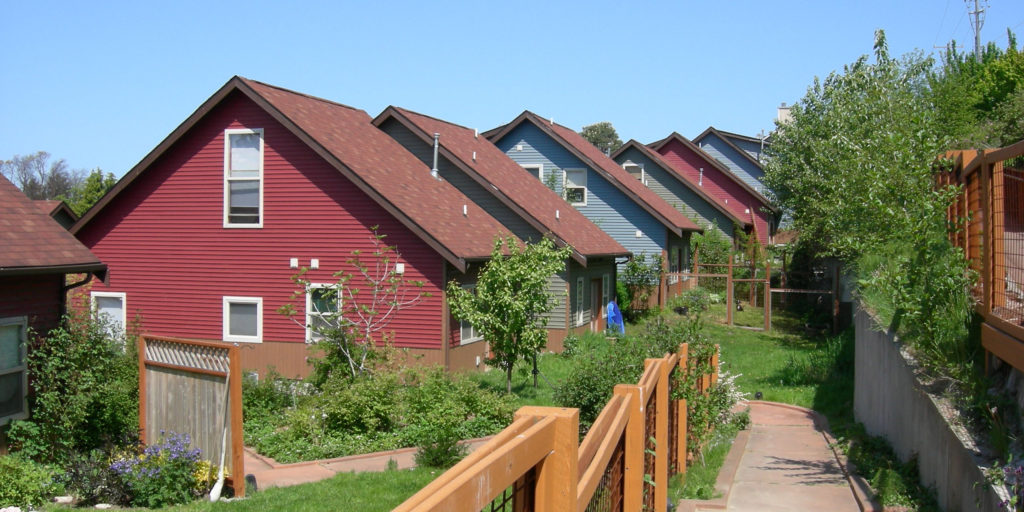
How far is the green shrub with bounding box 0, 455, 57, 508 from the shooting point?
9477 mm

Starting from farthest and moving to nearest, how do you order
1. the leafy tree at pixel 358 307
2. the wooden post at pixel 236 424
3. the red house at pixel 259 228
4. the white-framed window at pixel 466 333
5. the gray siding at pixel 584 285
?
the gray siding at pixel 584 285, the white-framed window at pixel 466 333, the red house at pixel 259 228, the leafy tree at pixel 358 307, the wooden post at pixel 236 424

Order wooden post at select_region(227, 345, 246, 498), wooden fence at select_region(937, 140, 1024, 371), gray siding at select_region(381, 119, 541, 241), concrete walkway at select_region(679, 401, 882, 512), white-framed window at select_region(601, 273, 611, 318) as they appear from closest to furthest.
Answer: wooden fence at select_region(937, 140, 1024, 371)
concrete walkway at select_region(679, 401, 882, 512)
wooden post at select_region(227, 345, 246, 498)
gray siding at select_region(381, 119, 541, 241)
white-framed window at select_region(601, 273, 611, 318)

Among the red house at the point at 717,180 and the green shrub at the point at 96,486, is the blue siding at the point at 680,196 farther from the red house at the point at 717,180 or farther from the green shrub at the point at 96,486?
the green shrub at the point at 96,486

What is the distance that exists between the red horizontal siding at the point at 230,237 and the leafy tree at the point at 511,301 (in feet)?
7.53

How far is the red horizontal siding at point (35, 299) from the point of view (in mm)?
11625

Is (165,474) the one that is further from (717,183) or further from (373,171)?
(717,183)

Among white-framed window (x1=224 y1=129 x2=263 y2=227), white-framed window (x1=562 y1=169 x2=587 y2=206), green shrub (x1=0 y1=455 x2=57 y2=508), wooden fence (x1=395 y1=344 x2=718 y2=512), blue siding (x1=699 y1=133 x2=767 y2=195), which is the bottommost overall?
green shrub (x1=0 y1=455 x2=57 y2=508)

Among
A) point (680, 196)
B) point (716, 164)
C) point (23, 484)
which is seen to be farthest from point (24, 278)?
point (716, 164)

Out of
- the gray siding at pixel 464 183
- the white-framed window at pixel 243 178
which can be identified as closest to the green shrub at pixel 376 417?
the white-framed window at pixel 243 178

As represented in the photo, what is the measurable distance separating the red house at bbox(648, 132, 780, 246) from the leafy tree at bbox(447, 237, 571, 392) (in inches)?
1093

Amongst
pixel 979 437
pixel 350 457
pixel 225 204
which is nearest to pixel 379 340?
pixel 225 204

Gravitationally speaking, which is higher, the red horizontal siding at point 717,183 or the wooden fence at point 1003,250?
the red horizontal siding at point 717,183

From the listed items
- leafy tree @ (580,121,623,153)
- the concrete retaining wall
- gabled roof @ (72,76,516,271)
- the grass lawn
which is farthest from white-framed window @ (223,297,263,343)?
leafy tree @ (580,121,623,153)

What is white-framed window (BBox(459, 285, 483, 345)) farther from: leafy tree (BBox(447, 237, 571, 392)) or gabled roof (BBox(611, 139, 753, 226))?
gabled roof (BBox(611, 139, 753, 226))
